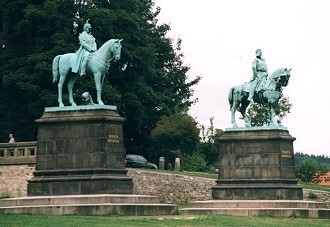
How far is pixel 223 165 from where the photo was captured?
50.4 metres

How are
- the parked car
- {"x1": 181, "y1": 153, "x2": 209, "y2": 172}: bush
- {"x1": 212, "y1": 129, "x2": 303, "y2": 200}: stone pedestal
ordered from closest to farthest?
{"x1": 212, "y1": 129, "x2": 303, "y2": 200}: stone pedestal < the parked car < {"x1": 181, "y1": 153, "x2": 209, "y2": 172}: bush

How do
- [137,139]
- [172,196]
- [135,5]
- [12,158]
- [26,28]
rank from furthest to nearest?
[137,139]
[135,5]
[26,28]
[172,196]
[12,158]

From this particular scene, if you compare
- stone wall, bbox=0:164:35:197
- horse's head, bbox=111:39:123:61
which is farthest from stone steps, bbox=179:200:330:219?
stone wall, bbox=0:164:35:197

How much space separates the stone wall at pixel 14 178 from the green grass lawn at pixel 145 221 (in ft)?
56.7

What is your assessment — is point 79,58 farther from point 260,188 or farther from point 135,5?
point 135,5

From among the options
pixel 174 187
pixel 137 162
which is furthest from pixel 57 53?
pixel 174 187

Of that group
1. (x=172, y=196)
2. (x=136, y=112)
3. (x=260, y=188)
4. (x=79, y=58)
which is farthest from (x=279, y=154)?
(x=136, y=112)

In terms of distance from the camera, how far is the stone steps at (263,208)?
44906 millimetres

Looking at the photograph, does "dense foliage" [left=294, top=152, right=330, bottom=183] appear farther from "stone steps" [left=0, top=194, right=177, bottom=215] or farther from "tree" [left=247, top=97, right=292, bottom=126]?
"stone steps" [left=0, top=194, right=177, bottom=215]

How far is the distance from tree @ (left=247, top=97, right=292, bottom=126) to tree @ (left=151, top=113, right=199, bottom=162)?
23.7 feet

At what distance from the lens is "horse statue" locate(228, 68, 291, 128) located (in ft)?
163

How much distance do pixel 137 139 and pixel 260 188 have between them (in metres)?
30.2

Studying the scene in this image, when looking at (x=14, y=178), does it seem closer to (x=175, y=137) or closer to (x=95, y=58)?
(x=95, y=58)

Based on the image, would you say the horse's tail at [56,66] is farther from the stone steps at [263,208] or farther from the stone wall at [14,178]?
the stone wall at [14,178]
